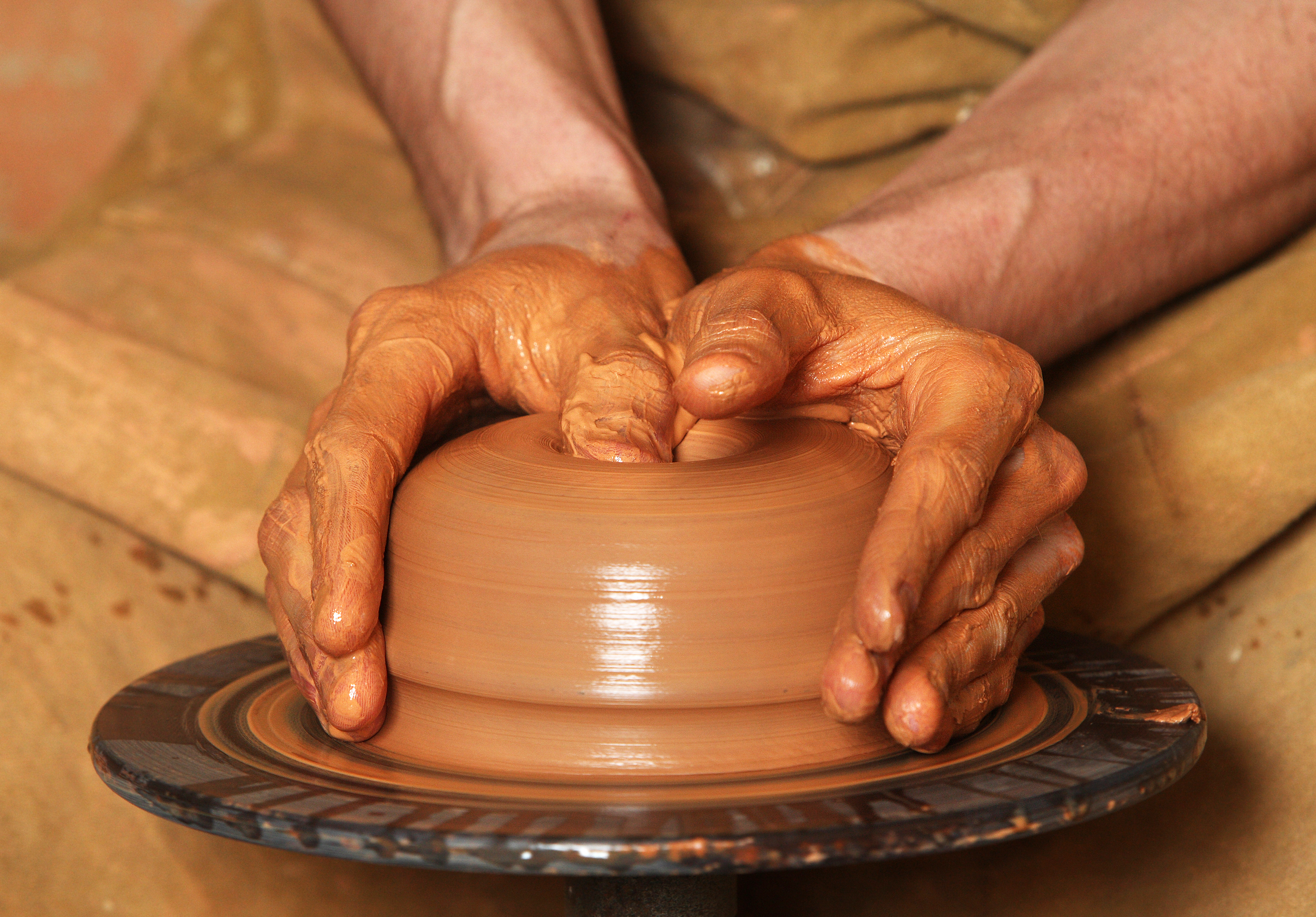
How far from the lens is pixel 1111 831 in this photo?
1.14 metres

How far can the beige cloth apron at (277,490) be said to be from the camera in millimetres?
1139

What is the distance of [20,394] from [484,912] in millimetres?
748

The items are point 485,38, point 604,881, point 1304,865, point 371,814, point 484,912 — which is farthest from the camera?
point 485,38

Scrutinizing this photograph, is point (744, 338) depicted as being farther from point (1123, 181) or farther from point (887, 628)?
point (1123, 181)

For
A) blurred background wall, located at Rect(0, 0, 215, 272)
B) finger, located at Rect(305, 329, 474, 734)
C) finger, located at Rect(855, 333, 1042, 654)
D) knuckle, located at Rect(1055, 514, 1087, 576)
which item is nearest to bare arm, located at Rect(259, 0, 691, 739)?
finger, located at Rect(305, 329, 474, 734)

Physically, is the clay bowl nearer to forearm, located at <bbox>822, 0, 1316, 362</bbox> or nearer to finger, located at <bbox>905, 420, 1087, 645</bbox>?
finger, located at <bbox>905, 420, 1087, 645</bbox>

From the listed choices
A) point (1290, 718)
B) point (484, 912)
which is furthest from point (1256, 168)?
point (484, 912)

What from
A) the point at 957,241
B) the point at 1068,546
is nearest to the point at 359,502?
the point at 1068,546

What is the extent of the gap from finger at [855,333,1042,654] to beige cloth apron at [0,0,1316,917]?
0.47 metres

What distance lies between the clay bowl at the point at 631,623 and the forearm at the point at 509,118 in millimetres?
421

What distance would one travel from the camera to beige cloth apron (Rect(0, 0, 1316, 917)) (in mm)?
1139

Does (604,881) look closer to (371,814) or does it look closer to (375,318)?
(371,814)

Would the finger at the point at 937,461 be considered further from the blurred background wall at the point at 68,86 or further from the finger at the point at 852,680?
the blurred background wall at the point at 68,86

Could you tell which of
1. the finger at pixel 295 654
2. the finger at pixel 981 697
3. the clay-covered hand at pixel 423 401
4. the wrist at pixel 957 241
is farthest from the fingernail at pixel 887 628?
the wrist at pixel 957 241
